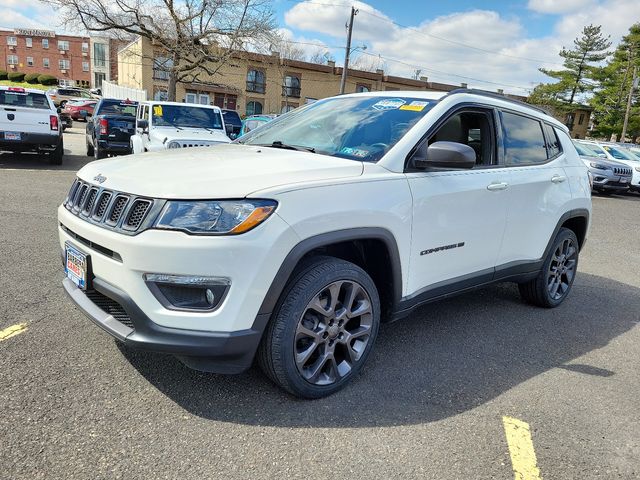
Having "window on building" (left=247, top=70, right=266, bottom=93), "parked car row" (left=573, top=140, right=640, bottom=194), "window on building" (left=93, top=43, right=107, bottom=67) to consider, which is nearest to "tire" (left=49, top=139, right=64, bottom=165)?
"parked car row" (left=573, top=140, right=640, bottom=194)

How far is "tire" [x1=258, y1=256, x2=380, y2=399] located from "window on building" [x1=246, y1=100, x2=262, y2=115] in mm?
47661

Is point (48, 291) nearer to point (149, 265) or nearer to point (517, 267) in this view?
point (149, 265)

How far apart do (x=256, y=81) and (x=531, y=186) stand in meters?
46.8

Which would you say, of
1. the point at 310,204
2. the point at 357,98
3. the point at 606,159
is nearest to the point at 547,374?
the point at 310,204

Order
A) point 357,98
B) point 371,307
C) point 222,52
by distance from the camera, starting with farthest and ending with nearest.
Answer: point 222,52 < point 357,98 < point 371,307

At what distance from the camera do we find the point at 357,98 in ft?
12.9

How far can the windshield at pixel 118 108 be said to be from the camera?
15.5 metres

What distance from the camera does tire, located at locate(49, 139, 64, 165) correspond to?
12.1 m

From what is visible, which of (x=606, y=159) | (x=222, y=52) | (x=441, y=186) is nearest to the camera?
(x=441, y=186)

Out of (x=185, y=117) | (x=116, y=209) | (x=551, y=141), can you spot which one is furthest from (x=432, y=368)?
(x=185, y=117)

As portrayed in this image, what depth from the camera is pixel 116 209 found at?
2.61 m

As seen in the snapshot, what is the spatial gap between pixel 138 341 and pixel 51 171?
34.7ft

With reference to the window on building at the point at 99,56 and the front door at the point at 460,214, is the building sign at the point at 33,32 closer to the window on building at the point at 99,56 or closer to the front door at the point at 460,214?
the window on building at the point at 99,56

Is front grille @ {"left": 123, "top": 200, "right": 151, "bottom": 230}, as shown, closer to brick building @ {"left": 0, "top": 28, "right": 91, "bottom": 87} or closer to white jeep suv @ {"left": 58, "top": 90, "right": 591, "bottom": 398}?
white jeep suv @ {"left": 58, "top": 90, "right": 591, "bottom": 398}
